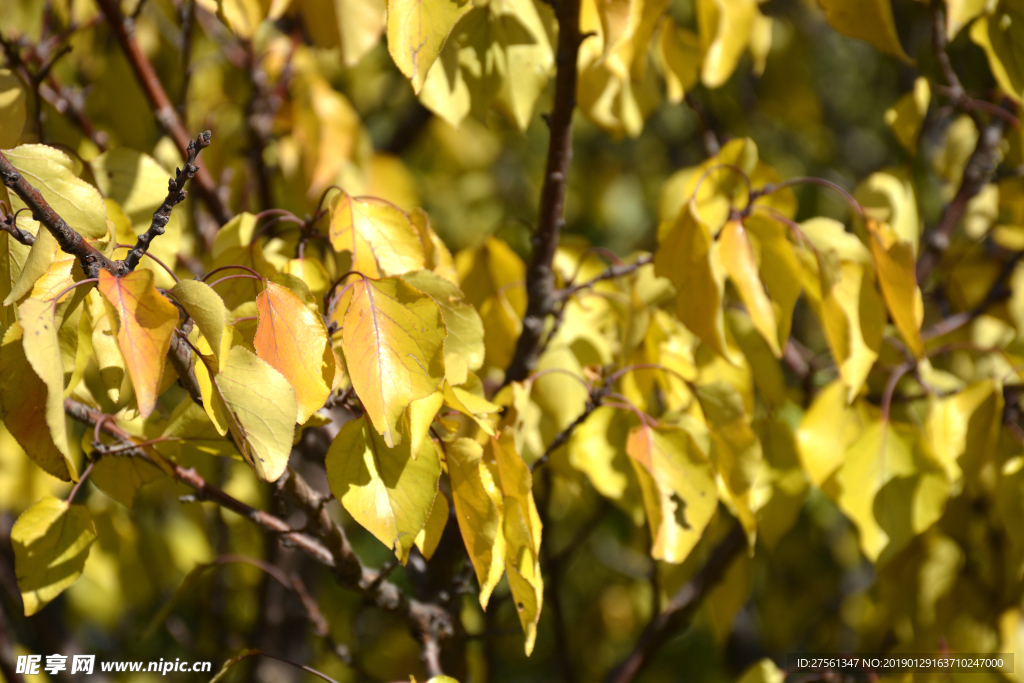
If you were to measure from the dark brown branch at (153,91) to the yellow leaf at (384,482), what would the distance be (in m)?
0.71

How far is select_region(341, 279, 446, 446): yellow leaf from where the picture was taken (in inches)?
23.0

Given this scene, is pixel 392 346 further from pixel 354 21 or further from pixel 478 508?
pixel 354 21

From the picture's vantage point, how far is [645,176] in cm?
326

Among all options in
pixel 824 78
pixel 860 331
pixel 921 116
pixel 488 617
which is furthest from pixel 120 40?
pixel 824 78

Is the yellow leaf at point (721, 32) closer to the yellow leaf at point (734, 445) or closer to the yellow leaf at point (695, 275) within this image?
the yellow leaf at point (695, 275)

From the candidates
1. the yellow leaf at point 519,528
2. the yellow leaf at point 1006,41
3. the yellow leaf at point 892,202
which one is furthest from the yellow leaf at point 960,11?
the yellow leaf at point 519,528

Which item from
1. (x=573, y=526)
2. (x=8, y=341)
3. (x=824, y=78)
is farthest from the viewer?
(x=824, y=78)

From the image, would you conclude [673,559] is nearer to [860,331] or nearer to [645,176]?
[860,331]

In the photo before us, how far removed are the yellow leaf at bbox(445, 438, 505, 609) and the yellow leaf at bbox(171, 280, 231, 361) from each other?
234 millimetres

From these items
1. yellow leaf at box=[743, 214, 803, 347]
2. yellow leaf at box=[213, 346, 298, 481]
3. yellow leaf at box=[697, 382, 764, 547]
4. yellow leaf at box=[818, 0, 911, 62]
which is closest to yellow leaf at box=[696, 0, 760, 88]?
yellow leaf at box=[818, 0, 911, 62]

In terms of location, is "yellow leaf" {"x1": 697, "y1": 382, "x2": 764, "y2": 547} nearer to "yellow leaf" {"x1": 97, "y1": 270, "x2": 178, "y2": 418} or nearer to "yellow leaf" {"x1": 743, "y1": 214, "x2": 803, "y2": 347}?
"yellow leaf" {"x1": 743, "y1": 214, "x2": 803, "y2": 347}

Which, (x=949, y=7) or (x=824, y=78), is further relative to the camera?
(x=824, y=78)

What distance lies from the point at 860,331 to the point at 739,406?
18 cm

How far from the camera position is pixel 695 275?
0.85 metres
